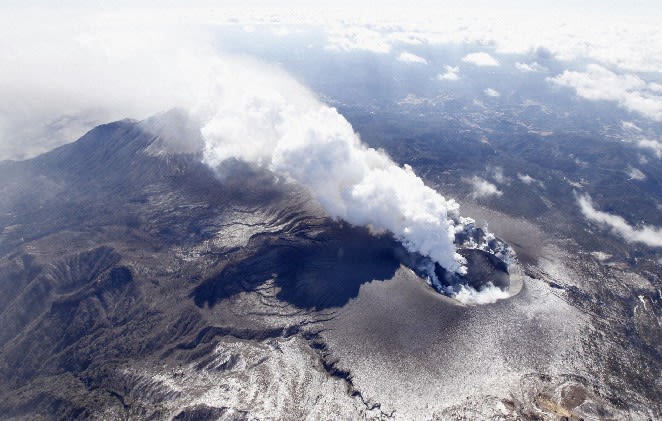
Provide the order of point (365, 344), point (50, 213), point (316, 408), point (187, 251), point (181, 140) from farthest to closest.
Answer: point (181, 140) < point (50, 213) < point (187, 251) < point (365, 344) < point (316, 408)

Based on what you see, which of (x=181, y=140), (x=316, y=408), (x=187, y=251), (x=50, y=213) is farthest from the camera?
(x=181, y=140)

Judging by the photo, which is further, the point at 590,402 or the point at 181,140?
the point at 181,140

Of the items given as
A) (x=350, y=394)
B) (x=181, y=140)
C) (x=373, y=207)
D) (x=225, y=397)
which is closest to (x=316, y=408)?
(x=350, y=394)

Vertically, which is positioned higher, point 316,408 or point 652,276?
point 316,408

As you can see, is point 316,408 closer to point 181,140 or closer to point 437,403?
point 437,403

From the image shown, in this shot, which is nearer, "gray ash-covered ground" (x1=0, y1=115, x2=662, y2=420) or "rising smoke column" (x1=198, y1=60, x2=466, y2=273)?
"gray ash-covered ground" (x1=0, y1=115, x2=662, y2=420)
